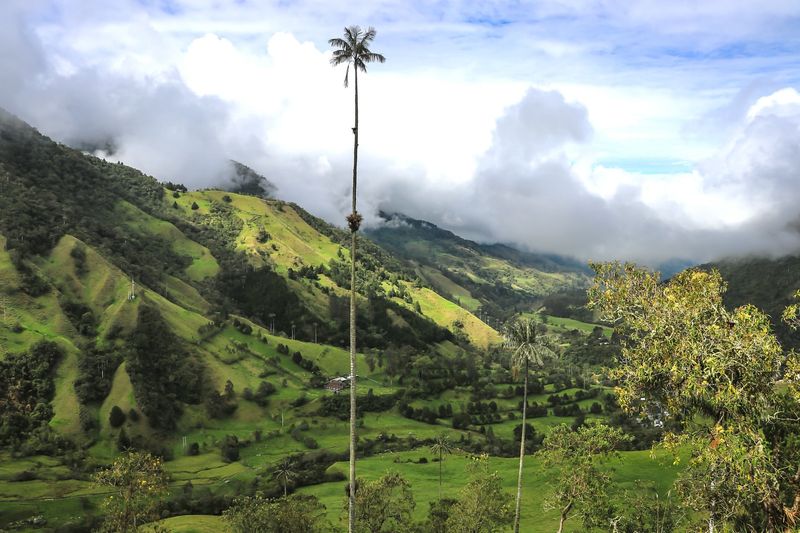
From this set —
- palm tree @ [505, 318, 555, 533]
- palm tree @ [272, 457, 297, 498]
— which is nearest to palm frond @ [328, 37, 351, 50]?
palm tree @ [505, 318, 555, 533]

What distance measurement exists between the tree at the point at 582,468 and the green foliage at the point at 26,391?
177m

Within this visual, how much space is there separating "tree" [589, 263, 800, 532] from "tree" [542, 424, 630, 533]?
33066 millimetres

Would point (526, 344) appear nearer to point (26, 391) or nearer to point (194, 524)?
point (194, 524)

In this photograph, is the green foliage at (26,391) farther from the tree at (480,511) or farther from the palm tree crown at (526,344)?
the palm tree crown at (526,344)

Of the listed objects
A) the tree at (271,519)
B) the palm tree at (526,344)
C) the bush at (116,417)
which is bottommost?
the tree at (271,519)

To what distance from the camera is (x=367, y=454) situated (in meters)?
176

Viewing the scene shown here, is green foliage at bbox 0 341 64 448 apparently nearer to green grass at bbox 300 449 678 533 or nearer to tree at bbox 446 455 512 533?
green grass at bbox 300 449 678 533

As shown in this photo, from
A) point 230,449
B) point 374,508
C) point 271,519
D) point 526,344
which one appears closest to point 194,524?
point 271,519

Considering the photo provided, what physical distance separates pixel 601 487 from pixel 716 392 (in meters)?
42.3

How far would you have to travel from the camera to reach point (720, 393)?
19547 millimetres

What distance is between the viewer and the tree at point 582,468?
5653 cm

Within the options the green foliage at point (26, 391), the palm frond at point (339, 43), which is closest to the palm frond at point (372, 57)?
the palm frond at point (339, 43)

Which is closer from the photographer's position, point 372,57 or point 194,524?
point 372,57

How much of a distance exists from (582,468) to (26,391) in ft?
656
